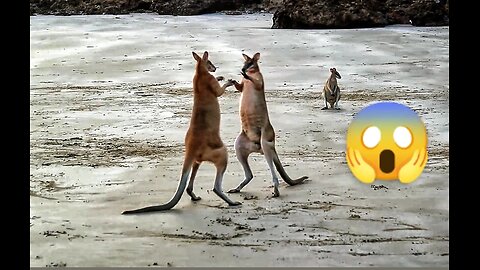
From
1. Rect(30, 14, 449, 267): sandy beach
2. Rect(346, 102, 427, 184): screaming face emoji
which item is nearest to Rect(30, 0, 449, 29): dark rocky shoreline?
Rect(30, 14, 449, 267): sandy beach

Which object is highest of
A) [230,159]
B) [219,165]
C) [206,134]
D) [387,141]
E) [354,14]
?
[354,14]

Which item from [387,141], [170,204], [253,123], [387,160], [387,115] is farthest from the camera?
[253,123]

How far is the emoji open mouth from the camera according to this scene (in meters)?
3.85

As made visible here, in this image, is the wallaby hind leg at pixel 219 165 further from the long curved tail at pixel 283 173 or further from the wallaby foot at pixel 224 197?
the long curved tail at pixel 283 173

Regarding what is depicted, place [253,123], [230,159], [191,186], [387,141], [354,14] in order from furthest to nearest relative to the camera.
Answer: [354,14] → [230,159] → [253,123] → [191,186] → [387,141]

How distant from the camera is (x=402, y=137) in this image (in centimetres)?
389

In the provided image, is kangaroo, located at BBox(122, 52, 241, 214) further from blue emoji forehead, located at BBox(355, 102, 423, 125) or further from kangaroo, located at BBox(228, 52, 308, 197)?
blue emoji forehead, located at BBox(355, 102, 423, 125)

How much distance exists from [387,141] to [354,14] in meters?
12.0

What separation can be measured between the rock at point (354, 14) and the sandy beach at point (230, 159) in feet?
4.81

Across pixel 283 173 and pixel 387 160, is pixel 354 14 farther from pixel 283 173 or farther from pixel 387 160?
pixel 387 160

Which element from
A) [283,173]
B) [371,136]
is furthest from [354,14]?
[371,136]

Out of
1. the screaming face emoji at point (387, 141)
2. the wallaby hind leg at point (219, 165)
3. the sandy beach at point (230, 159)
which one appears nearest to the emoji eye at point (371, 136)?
the screaming face emoji at point (387, 141)

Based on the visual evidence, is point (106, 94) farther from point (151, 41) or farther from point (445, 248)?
point (445, 248)

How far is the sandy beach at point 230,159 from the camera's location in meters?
4.17
